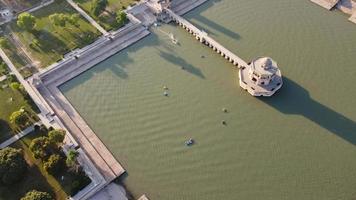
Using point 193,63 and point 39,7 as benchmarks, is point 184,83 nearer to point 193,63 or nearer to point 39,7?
point 193,63

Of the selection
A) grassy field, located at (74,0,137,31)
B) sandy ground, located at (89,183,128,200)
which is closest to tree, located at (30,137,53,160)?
sandy ground, located at (89,183,128,200)

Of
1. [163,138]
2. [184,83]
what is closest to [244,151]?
[163,138]

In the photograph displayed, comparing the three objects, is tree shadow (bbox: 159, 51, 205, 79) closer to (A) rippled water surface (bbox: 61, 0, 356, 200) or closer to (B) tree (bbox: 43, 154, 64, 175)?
(A) rippled water surface (bbox: 61, 0, 356, 200)

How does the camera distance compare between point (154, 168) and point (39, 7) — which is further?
point (39, 7)

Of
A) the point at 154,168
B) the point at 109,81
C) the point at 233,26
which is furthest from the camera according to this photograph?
the point at 233,26

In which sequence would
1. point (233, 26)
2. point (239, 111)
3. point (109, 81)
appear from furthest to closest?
point (233, 26), point (109, 81), point (239, 111)

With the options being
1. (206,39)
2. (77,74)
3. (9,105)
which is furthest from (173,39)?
(9,105)

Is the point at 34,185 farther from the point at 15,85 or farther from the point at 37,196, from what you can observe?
the point at 15,85
